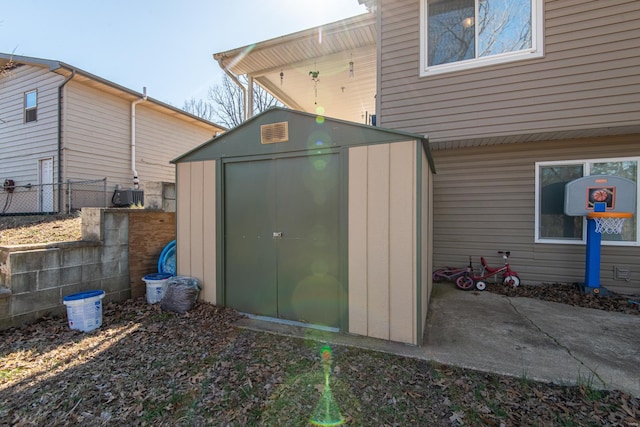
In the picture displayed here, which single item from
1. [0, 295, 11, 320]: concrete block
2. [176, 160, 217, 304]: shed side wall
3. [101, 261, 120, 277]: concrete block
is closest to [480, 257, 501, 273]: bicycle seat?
[176, 160, 217, 304]: shed side wall

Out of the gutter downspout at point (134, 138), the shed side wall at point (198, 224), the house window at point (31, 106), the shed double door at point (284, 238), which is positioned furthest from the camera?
the gutter downspout at point (134, 138)

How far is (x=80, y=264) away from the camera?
3.82 meters

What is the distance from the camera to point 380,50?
216 inches

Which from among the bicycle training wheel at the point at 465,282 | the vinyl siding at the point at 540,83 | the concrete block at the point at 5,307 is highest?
→ the vinyl siding at the point at 540,83

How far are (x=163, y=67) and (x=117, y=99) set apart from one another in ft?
6.74

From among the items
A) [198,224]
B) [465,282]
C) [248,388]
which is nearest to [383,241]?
[248,388]

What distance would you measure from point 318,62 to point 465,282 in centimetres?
566

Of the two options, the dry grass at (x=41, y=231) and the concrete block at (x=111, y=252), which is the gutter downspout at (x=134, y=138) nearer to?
the dry grass at (x=41, y=231)

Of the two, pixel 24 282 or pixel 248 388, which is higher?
pixel 24 282

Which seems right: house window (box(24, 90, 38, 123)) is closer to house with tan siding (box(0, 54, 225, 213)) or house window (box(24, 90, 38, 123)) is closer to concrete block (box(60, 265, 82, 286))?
house with tan siding (box(0, 54, 225, 213))

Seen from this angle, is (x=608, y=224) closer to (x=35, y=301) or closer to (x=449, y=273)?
(x=449, y=273)

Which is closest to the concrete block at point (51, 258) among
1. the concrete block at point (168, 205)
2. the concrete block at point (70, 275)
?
the concrete block at point (70, 275)

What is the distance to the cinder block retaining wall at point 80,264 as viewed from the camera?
10.7 feet

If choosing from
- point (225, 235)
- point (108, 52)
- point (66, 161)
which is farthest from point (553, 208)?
point (66, 161)
